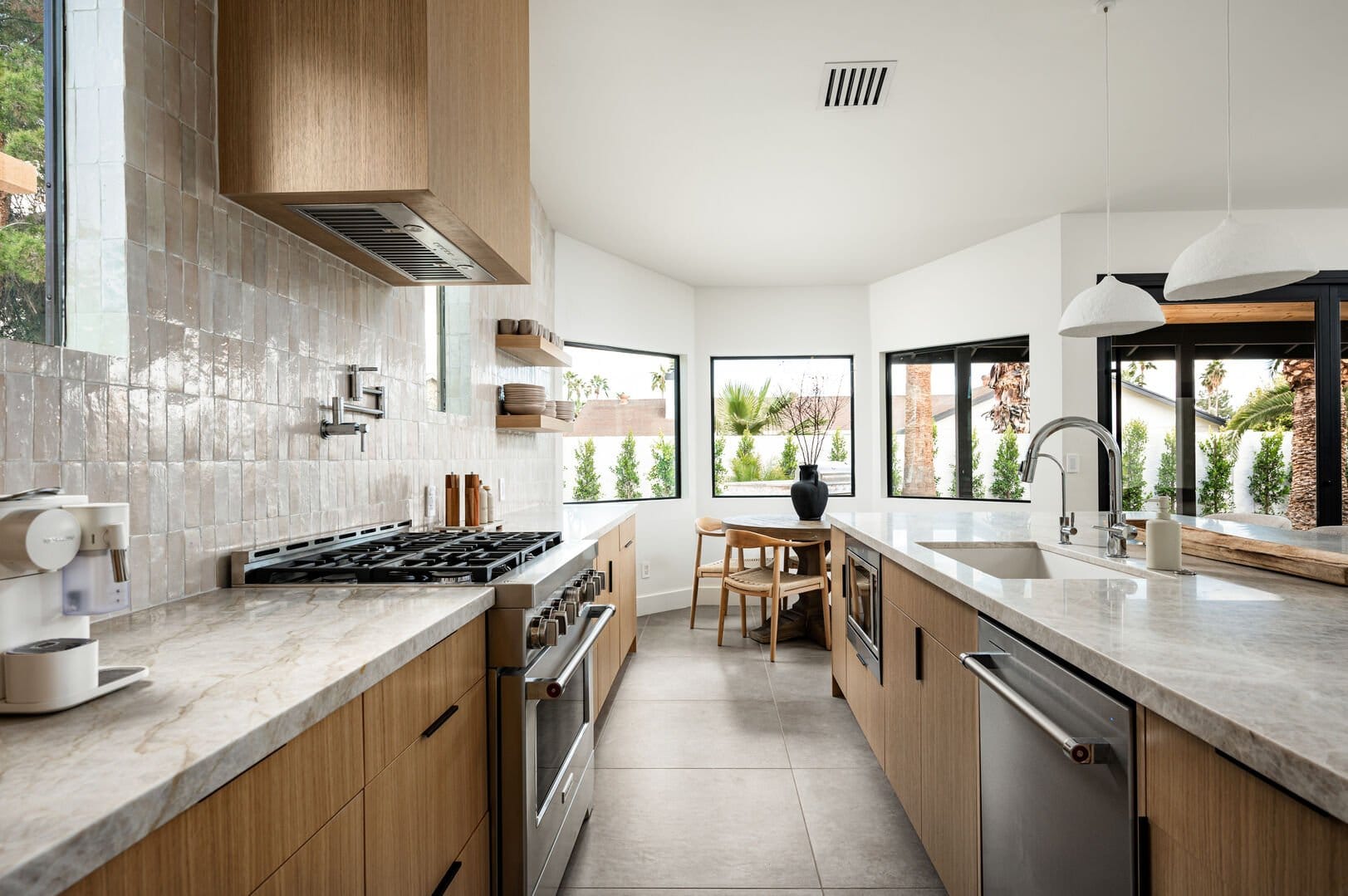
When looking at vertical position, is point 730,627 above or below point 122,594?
below

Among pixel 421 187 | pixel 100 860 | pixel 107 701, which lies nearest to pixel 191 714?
pixel 107 701

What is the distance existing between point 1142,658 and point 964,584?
61 cm

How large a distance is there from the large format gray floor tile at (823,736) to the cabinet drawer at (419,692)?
178 centimetres

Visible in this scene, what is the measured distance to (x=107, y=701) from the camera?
0.83m

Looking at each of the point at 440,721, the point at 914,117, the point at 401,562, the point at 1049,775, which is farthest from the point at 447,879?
the point at 914,117

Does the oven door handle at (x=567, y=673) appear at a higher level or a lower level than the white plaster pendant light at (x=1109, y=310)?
lower

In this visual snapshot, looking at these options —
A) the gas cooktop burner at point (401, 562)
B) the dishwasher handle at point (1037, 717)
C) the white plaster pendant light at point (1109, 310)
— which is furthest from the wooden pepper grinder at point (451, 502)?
the white plaster pendant light at point (1109, 310)

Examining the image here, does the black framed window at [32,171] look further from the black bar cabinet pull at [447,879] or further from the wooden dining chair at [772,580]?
the wooden dining chair at [772,580]

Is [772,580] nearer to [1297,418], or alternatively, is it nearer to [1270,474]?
[1270,474]

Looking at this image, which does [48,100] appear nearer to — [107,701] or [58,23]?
[58,23]

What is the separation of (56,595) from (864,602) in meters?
2.37

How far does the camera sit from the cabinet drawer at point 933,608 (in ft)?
5.26

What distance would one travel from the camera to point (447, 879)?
52.9 inches

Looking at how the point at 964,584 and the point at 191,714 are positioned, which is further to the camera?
the point at 964,584
